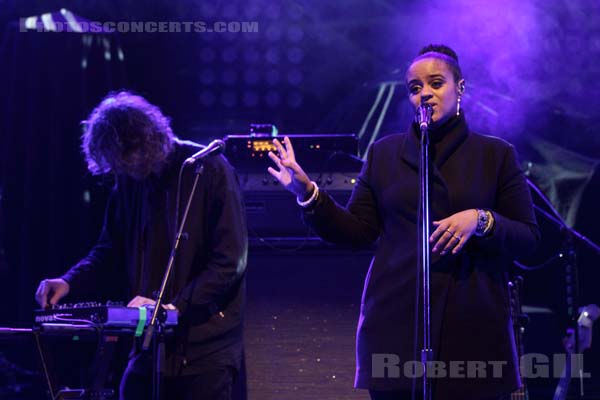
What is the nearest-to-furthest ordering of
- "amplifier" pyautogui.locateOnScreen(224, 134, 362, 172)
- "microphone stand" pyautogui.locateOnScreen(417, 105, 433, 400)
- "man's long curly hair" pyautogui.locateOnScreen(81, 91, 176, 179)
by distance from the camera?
"microphone stand" pyautogui.locateOnScreen(417, 105, 433, 400)
"man's long curly hair" pyautogui.locateOnScreen(81, 91, 176, 179)
"amplifier" pyautogui.locateOnScreen(224, 134, 362, 172)

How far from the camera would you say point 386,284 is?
246cm

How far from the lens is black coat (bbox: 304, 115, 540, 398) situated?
236cm

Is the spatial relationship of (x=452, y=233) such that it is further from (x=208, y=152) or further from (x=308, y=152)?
(x=308, y=152)

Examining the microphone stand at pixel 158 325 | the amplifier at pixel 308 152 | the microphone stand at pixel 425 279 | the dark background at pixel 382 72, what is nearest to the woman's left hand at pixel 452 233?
the microphone stand at pixel 425 279

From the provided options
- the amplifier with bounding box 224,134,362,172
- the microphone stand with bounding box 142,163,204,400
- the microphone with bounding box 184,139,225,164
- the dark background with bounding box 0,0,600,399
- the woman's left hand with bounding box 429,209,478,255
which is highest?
the dark background with bounding box 0,0,600,399

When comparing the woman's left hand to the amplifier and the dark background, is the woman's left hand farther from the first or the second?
the dark background

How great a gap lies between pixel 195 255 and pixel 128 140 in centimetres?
54

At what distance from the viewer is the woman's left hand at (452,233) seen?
2256 millimetres

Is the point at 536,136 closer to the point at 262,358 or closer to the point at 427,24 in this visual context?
the point at 427,24

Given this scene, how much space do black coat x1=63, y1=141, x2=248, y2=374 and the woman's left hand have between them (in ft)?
3.85

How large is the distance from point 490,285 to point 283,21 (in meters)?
3.94

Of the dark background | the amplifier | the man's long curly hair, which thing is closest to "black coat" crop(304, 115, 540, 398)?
the man's long curly hair

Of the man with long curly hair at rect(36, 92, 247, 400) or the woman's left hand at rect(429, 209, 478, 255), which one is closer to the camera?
the woman's left hand at rect(429, 209, 478, 255)

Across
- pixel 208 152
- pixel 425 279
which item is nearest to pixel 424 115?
pixel 425 279
